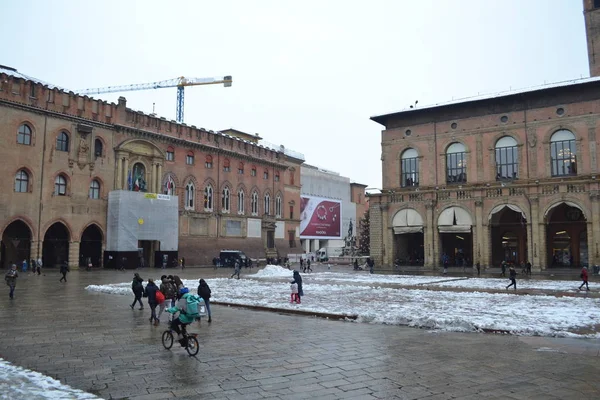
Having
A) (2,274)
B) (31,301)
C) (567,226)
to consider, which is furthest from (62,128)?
(567,226)

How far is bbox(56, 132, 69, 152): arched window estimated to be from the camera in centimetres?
4209

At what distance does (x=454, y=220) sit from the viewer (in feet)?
145

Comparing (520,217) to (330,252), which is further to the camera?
(330,252)

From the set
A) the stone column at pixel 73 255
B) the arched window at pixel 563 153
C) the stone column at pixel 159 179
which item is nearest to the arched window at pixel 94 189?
the stone column at pixel 73 255

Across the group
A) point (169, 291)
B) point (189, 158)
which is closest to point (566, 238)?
point (189, 158)

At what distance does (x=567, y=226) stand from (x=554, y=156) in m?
7.44

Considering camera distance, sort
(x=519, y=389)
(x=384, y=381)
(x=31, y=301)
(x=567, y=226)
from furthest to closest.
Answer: (x=567, y=226), (x=31, y=301), (x=384, y=381), (x=519, y=389)

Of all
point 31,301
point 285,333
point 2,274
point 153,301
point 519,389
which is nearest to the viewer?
point 519,389

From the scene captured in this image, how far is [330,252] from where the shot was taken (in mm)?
86188

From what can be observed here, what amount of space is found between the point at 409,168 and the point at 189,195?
77.9ft

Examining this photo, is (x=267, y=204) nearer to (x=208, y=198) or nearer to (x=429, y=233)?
(x=208, y=198)

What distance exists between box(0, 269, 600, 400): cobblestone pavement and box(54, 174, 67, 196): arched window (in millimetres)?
30529

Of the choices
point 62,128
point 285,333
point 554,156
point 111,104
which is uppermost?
point 111,104

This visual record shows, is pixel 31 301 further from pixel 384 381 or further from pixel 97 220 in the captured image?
pixel 97 220
